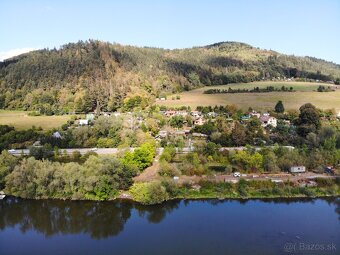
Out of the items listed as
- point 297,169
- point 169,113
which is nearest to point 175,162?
point 297,169

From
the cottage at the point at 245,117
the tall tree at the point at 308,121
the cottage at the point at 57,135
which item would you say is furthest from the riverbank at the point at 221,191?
the cottage at the point at 245,117

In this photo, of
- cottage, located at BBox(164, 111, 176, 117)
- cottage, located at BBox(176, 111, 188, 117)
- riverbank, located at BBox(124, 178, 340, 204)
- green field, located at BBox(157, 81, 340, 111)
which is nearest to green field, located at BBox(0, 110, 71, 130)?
cottage, located at BBox(164, 111, 176, 117)

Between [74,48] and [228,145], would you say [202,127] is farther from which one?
[74,48]

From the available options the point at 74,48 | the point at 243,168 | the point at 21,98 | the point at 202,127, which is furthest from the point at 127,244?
the point at 74,48

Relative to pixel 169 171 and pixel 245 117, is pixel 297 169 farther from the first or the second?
pixel 245 117

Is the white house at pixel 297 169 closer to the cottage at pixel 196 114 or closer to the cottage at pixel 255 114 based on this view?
the cottage at pixel 255 114

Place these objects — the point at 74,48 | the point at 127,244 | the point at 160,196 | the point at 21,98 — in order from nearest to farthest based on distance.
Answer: the point at 127,244, the point at 160,196, the point at 21,98, the point at 74,48

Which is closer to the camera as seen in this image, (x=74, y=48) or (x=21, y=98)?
(x=21, y=98)
